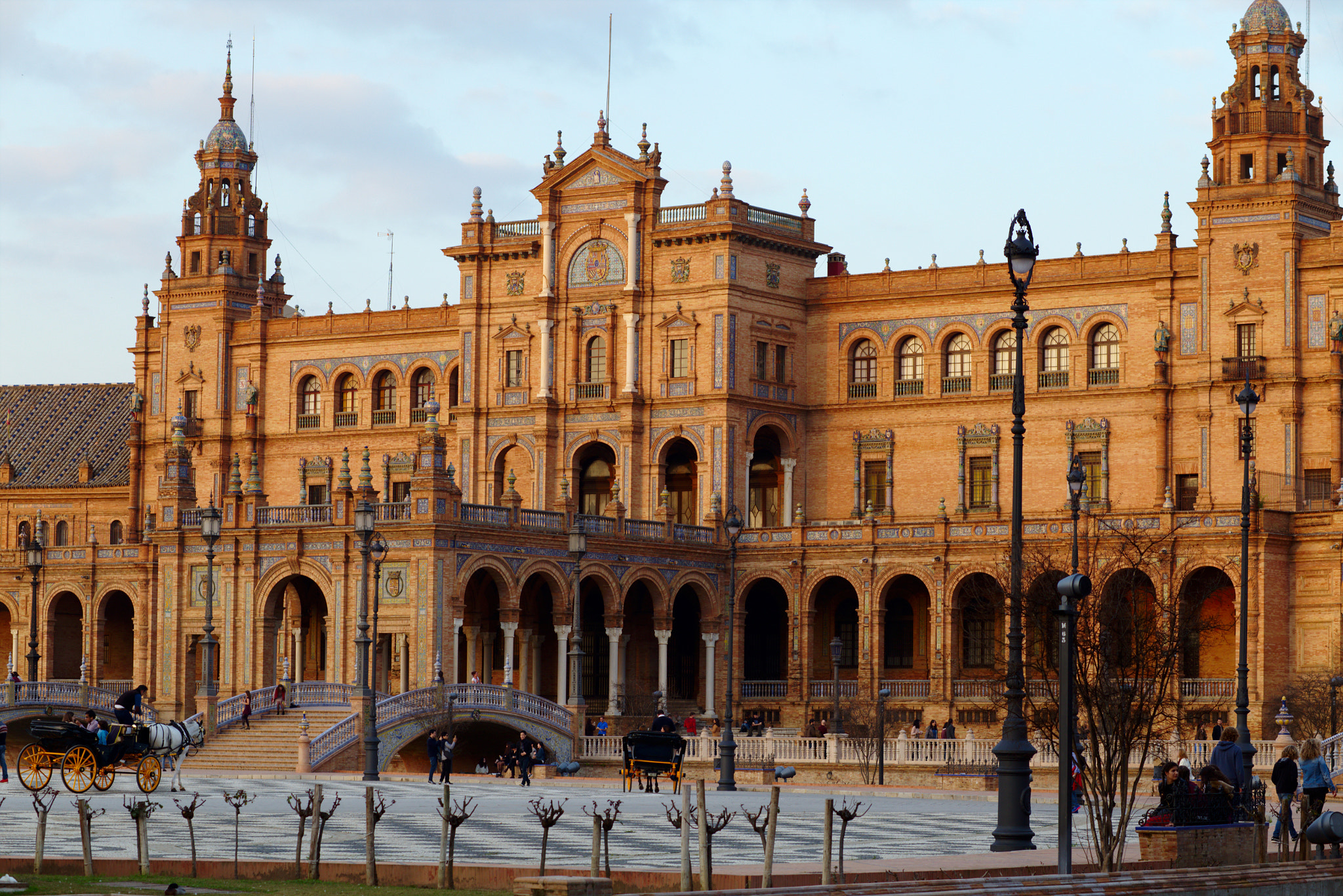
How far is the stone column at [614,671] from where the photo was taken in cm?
6738

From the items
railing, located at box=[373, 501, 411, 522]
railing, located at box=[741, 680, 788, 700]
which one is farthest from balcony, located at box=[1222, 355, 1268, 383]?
railing, located at box=[373, 501, 411, 522]

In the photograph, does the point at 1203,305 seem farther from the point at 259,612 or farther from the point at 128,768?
the point at 128,768

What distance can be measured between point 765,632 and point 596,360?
10480mm

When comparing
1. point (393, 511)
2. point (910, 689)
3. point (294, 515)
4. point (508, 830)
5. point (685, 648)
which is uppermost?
point (393, 511)

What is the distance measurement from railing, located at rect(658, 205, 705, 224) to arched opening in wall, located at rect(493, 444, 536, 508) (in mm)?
8889

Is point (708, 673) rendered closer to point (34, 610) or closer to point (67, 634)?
point (34, 610)

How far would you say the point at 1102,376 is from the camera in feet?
238

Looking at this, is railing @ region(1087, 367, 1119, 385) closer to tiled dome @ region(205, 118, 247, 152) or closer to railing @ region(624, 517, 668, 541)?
railing @ region(624, 517, 668, 541)

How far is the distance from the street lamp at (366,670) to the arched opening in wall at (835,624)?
20.1 metres

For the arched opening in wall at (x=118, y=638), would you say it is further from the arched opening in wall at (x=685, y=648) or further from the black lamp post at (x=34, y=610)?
the arched opening in wall at (x=685, y=648)

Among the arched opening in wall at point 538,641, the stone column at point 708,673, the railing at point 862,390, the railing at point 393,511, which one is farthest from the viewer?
the railing at point 862,390

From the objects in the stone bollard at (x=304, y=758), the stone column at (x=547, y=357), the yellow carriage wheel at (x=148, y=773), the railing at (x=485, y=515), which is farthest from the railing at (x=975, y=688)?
the yellow carriage wheel at (x=148, y=773)

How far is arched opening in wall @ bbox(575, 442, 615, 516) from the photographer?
3044 inches

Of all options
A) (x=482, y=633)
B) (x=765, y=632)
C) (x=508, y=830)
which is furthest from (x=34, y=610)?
(x=508, y=830)
